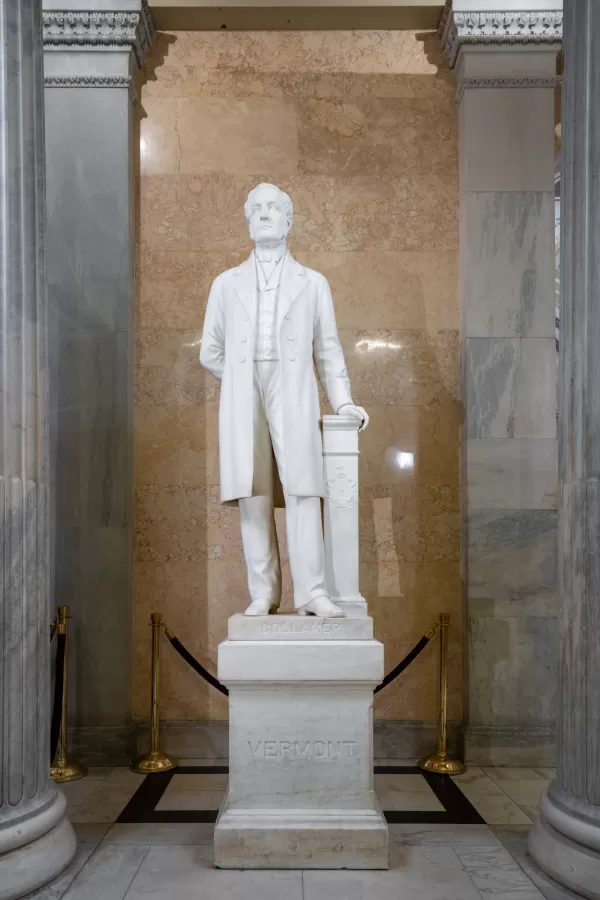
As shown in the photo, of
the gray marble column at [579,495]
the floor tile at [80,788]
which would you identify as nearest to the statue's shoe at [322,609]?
the gray marble column at [579,495]

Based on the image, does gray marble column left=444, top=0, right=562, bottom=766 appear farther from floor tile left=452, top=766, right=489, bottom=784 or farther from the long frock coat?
the long frock coat

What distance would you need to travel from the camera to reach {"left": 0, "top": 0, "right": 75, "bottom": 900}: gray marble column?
433 cm

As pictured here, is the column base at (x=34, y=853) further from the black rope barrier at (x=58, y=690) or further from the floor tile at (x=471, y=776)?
the floor tile at (x=471, y=776)

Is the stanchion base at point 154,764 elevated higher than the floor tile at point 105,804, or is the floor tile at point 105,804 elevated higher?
the floor tile at point 105,804

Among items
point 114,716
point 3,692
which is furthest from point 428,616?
point 3,692

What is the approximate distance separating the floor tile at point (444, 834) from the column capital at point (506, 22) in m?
6.10

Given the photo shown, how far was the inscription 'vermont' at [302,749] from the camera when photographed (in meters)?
4.77

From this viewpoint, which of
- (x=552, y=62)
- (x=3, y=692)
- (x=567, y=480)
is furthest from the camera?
(x=552, y=62)

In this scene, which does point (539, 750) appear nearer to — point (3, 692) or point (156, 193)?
point (3, 692)

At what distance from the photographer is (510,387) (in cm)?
713

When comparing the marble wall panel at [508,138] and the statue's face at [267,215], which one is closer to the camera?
the statue's face at [267,215]

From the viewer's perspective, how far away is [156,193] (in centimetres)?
755

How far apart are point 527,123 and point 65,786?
6.43 m

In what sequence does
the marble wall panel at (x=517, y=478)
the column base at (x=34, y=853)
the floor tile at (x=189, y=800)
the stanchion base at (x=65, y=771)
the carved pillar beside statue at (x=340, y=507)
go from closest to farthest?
the column base at (x=34, y=853) → the carved pillar beside statue at (x=340, y=507) → the floor tile at (x=189, y=800) → the stanchion base at (x=65, y=771) → the marble wall panel at (x=517, y=478)
